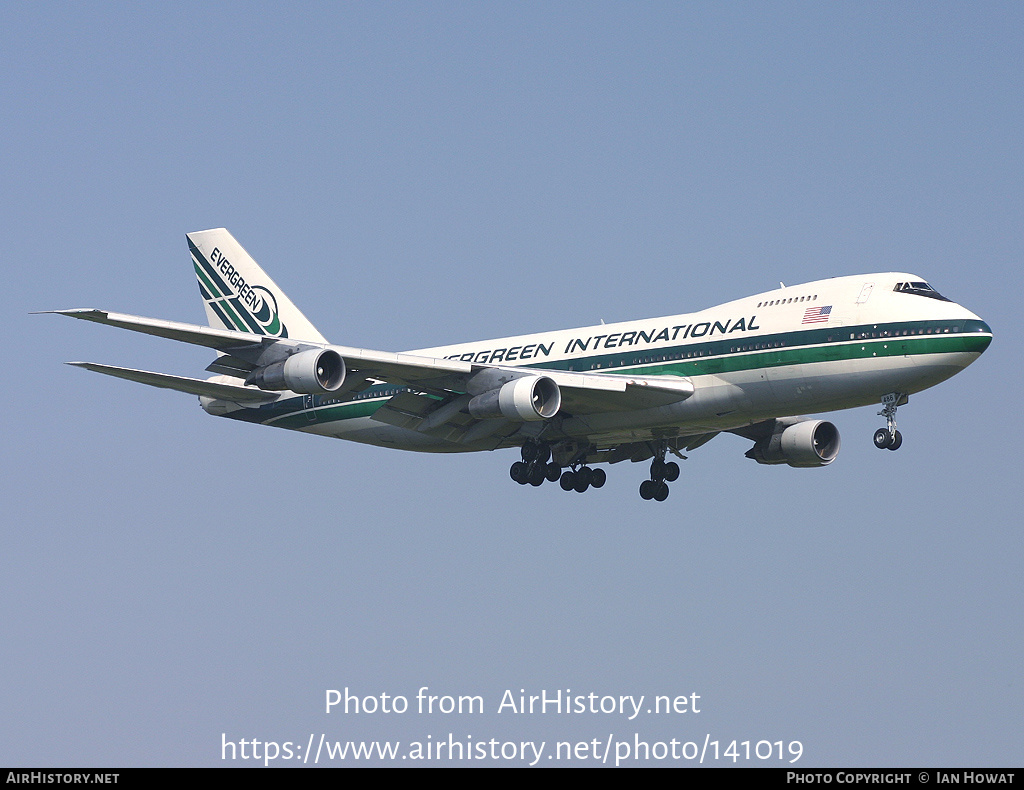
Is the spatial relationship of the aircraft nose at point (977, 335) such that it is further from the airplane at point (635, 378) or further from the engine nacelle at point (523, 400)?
the engine nacelle at point (523, 400)

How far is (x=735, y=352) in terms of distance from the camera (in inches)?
1727

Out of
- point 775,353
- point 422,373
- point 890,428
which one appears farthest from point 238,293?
point 890,428

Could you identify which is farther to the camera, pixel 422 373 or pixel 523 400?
pixel 422 373

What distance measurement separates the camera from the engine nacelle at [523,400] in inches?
1713

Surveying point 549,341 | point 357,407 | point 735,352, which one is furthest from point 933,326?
point 357,407

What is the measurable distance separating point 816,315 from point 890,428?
4.02 meters

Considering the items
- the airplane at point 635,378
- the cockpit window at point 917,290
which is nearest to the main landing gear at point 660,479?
the airplane at point 635,378

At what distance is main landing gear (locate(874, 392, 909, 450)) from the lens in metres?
41.9

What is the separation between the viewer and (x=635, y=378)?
45.1 m

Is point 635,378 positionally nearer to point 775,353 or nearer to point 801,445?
point 775,353

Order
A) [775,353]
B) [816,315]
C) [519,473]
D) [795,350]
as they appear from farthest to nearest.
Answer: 1. [519,473]
2. [775,353]
3. [816,315]
4. [795,350]

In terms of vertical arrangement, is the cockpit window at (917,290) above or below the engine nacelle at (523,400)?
above

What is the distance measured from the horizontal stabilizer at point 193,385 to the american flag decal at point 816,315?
17924 mm

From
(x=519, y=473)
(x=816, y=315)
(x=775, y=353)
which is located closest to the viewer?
(x=816, y=315)
